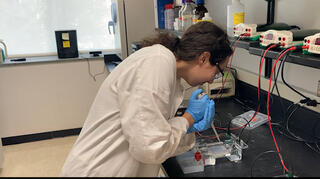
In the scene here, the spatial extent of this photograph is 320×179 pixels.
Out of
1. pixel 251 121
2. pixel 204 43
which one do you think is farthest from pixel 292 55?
pixel 251 121

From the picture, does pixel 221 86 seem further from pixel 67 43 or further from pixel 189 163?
pixel 67 43

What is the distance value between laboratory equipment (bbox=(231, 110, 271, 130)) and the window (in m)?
2.46

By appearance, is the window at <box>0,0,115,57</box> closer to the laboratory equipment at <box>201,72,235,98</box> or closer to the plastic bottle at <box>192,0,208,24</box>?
the plastic bottle at <box>192,0,208,24</box>

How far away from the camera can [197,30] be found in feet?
3.45

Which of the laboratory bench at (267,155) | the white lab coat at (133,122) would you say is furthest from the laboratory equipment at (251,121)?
the white lab coat at (133,122)

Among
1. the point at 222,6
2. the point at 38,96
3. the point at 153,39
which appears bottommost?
the point at 38,96

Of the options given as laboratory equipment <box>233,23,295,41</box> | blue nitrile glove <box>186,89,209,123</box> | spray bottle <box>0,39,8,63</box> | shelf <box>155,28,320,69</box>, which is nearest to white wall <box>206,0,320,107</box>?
laboratory equipment <box>233,23,295,41</box>

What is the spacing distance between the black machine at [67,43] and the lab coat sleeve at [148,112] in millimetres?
2599

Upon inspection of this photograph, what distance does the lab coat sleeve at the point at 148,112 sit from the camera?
2.71ft

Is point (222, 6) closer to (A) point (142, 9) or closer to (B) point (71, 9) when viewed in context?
(A) point (142, 9)

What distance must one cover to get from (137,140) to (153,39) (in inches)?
18.6

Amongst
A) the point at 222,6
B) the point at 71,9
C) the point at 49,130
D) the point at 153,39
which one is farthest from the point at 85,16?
the point at 153,39

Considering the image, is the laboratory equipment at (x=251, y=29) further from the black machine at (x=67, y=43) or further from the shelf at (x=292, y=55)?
the black machine at (x=67, y=43)

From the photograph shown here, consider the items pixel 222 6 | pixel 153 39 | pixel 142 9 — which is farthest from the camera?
pixel 142 9
